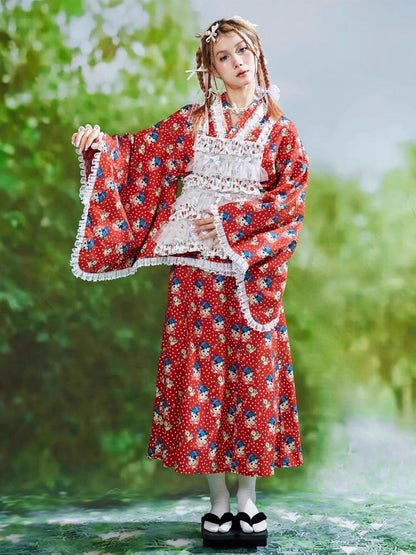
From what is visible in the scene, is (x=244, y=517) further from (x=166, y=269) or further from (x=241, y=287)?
(x=166, y=269)

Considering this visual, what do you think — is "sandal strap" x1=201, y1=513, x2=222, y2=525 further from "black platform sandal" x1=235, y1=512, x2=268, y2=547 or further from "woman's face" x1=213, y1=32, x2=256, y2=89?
"woman's face" x1=213, y1=32, x2=256, y2=89

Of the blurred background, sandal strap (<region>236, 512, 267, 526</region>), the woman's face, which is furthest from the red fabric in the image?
sandal strap (<region>236, 512, 267, 526</region>)

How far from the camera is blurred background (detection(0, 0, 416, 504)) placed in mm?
2705

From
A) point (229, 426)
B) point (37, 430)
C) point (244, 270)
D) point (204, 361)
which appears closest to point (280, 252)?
point (244, 270)

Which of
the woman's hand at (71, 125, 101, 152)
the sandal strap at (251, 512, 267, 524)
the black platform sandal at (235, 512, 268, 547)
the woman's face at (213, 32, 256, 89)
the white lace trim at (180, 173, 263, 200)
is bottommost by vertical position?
the black platform sandal at (235, 512, 268, 547)

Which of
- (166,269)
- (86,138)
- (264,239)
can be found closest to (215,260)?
(264,239)

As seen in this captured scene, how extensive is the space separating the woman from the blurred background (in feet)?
1.51

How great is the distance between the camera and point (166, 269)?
276 cm

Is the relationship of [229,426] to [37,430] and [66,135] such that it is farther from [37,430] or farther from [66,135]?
[66,135]

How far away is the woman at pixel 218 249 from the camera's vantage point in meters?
2.17

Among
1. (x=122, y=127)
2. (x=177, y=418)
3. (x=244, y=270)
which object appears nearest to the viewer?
(x=244, y=270)

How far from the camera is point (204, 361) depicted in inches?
87.1

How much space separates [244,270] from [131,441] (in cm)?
92

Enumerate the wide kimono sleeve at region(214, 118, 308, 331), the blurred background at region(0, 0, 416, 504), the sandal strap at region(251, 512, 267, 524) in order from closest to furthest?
1. the wide kimono sleeve at region(214, 118, 308, 331)
2. the sandal strap at region(251, 512, 267, 524)
3. the blurred background at region(0, 0, 416, 504)
